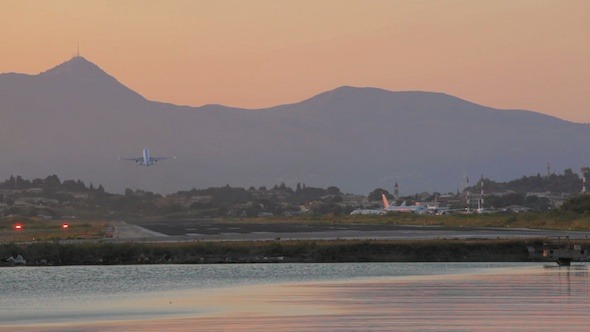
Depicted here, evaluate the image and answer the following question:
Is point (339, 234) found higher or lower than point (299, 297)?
higher

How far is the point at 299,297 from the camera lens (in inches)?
2039

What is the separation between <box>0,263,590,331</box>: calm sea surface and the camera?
41.5m

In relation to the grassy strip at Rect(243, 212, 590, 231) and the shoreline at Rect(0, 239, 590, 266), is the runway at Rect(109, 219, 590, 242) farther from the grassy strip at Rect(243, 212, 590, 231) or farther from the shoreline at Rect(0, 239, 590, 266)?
the shoreline at Rect(0, 239, 590, 266)

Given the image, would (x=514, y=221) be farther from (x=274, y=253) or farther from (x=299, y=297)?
(x=299, y=297)

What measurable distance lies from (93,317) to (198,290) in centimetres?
1233

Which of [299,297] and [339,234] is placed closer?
[299,297]

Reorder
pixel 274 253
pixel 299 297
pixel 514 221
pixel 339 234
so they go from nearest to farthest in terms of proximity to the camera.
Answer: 1. pixel 299 297
2. pixel 274 253
3. pixel 339 234
4. pixel 514 221

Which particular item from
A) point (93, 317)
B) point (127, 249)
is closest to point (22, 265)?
point (127, 249)

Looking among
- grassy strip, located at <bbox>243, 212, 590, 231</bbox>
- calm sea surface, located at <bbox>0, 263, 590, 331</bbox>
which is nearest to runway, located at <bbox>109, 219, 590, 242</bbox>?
grassy strip, located at <bbox>243, 212, 590, 231</bbox>

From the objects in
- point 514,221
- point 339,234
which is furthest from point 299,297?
point 514,221

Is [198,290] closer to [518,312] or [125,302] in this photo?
[125,302]

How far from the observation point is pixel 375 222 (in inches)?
6314

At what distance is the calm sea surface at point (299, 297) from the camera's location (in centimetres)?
4153

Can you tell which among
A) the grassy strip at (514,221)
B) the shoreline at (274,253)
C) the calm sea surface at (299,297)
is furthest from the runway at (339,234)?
the calm sea surface at (299,297)
